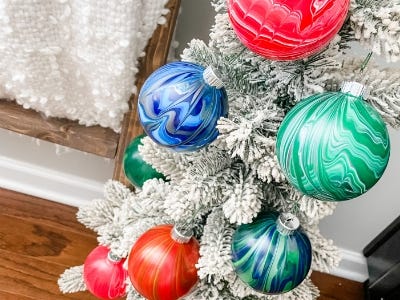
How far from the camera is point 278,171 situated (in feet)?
1.79

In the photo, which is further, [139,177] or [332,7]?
[139,177]

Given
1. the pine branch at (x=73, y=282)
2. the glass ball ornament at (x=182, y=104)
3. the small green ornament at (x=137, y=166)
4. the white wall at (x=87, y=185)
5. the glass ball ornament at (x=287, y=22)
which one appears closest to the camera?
the glass ball ornament at (x=287, y=22)

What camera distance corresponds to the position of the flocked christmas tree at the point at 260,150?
0.41 metres

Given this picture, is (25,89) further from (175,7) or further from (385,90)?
(385,90)

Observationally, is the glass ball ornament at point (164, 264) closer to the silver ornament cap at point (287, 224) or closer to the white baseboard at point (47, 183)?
the silver ornament cap at point (287, 224)

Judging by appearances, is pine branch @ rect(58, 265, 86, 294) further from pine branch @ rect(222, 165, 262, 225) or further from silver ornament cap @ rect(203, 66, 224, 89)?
silver ornament cap @ rect(203, 66, 224, 89)

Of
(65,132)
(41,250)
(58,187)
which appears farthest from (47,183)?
(65,132)

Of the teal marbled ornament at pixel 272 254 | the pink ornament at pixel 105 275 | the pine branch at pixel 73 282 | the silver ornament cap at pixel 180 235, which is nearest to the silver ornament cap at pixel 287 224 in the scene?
the teal marbled ornament at pixel 272 254

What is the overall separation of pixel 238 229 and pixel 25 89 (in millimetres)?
486

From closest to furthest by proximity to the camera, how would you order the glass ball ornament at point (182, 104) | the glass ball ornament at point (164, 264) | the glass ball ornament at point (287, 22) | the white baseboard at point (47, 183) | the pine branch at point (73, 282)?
the glass ball ornament at point (287, 22) → the glass ball ornament at point (182, 104) → the glass ball ornament at point (164, 264) → the pine branch at point (73, 282) → the white baseboard at point (47, 183)

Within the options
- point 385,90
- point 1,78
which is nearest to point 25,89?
point 1,78

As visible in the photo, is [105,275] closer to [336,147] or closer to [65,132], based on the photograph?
[65,132]

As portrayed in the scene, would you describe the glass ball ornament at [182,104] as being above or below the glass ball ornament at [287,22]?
below

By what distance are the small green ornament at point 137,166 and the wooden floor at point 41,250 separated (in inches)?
19.0
